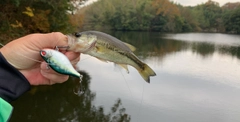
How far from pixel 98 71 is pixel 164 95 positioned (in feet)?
18.3

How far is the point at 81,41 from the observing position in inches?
86.7

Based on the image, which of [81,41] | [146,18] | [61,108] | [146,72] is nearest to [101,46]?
[81,41]

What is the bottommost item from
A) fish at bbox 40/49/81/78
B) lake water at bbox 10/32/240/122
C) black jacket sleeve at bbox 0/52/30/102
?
lake water at bbox 10/32/240/122

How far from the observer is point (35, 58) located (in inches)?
92.6

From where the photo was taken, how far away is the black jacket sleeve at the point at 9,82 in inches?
79.0

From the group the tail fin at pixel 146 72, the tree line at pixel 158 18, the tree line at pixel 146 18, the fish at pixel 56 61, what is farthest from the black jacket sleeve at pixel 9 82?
the tree line at pixel 146 18

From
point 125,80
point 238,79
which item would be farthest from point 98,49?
point 238,79

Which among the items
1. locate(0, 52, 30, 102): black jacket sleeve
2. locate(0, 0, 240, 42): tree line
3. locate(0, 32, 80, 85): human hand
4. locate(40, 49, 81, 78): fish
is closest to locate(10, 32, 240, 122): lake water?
locate(0, 32, 80, 85): human hand

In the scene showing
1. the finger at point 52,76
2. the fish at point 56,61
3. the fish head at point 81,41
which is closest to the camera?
the fish at point 56,61

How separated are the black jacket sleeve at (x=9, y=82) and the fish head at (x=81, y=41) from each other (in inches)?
20.2

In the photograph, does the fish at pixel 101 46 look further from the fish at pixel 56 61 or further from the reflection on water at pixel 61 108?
the reflection on water at pixel 61 108

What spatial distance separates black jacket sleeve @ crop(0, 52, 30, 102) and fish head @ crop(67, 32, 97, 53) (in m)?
0.51

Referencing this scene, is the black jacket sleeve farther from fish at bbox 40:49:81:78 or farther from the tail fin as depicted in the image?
the tail fin

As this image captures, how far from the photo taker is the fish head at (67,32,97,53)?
7.20 feet
